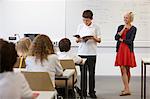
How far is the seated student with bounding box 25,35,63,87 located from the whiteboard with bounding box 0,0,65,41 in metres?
4.64

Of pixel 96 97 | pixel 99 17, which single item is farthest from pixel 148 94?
pixel 99 17

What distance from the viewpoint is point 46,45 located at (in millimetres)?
3670

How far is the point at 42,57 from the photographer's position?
3.68 meters

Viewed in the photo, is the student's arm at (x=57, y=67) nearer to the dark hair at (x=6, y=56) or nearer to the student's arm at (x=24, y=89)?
the student's arm at (x=24, y=89)

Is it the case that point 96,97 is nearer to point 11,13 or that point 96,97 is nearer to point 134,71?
point 134,71

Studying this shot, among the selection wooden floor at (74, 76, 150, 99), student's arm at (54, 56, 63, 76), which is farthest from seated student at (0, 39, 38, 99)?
wooden floor at (74, 76, 150, 99)

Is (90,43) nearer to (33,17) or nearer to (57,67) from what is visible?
(57,67)

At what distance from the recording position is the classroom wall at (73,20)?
27.0 feet

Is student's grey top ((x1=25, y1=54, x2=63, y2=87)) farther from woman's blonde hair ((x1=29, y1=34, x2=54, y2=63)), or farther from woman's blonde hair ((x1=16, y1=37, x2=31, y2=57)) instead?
woman's blonde hair ((x1=16, y1=37, x2=31, y2=57))

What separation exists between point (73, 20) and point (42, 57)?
4724 millimetres

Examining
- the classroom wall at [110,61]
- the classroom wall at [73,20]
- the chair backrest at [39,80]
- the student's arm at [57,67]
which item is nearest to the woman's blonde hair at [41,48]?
the student's arm at [57,67]

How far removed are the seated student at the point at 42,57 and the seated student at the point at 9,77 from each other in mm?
1321

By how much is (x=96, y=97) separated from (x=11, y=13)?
3642 millimetres

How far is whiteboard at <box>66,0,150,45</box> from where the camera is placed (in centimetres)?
820
